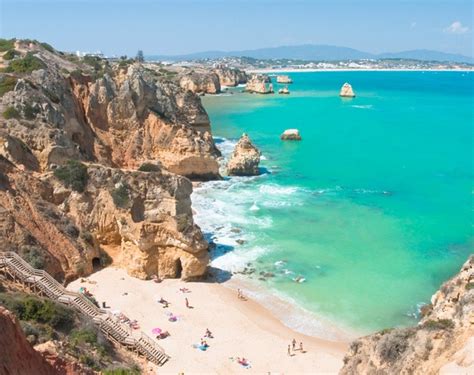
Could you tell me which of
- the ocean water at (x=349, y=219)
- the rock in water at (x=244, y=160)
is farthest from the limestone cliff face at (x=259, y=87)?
the rock in water at (x=244, y=160)

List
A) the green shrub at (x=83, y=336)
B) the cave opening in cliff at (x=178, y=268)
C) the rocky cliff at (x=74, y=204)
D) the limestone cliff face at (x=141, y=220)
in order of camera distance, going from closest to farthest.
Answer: the green shrub at (x=83, y=336)
the rocky cliff at (x=74, y=204)
the limestone cliff face at (x=141, y=220)
the cave opening in cliff at (x=178, y=268)

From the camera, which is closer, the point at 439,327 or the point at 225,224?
the point at 439,327

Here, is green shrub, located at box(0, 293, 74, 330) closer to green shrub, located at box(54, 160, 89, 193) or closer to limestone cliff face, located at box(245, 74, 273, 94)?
green shrub, located at box(54, 160, 89, 193)

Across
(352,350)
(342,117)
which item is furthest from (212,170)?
(342,117)

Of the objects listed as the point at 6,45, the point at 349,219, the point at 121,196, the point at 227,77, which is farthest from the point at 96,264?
the point at 227,77

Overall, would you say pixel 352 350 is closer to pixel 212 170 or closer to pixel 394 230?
pixel 394 230

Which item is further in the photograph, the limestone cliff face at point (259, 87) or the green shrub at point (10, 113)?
the limestone cliff face at point (259, 87)

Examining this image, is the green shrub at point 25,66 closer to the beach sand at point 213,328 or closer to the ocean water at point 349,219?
the ocean water at point 349,219

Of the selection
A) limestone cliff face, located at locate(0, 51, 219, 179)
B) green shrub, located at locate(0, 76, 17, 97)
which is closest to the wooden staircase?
limestone cliff face, located at locate(0, 51, 219, 179)
